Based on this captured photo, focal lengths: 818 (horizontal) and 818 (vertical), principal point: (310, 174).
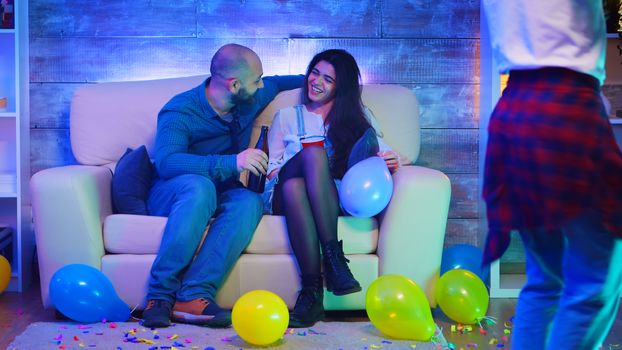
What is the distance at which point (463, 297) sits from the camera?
265cm

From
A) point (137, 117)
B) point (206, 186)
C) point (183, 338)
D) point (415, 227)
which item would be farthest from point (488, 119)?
point (183, 338)

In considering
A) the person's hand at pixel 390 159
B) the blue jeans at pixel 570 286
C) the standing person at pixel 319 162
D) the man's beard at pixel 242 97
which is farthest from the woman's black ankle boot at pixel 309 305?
the blue jeans at pixel 570 286

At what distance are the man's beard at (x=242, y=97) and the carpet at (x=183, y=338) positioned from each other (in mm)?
901

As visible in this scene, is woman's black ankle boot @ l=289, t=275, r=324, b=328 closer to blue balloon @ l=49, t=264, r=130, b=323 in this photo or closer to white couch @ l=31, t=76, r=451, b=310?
white couch @ l=31, t=76, r=451, b=310

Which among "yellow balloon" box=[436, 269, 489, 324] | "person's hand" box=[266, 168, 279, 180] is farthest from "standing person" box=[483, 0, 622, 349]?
"person's hand" box=[266, 168, 279, 180]

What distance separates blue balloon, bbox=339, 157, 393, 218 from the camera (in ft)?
8.82

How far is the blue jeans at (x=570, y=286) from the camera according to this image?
1.37m

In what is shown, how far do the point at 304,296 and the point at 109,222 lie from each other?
2.37 ft

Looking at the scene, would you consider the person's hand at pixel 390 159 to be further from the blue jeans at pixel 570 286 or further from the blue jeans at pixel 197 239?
the blue jeans at pixel 570 286

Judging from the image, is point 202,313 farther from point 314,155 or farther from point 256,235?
point 314,155

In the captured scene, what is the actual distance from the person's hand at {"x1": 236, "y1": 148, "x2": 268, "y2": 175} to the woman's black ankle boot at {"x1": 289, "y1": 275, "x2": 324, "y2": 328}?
42cm

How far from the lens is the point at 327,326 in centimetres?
263

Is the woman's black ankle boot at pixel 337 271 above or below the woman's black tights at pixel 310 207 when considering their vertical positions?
below

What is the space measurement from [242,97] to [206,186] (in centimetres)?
45
